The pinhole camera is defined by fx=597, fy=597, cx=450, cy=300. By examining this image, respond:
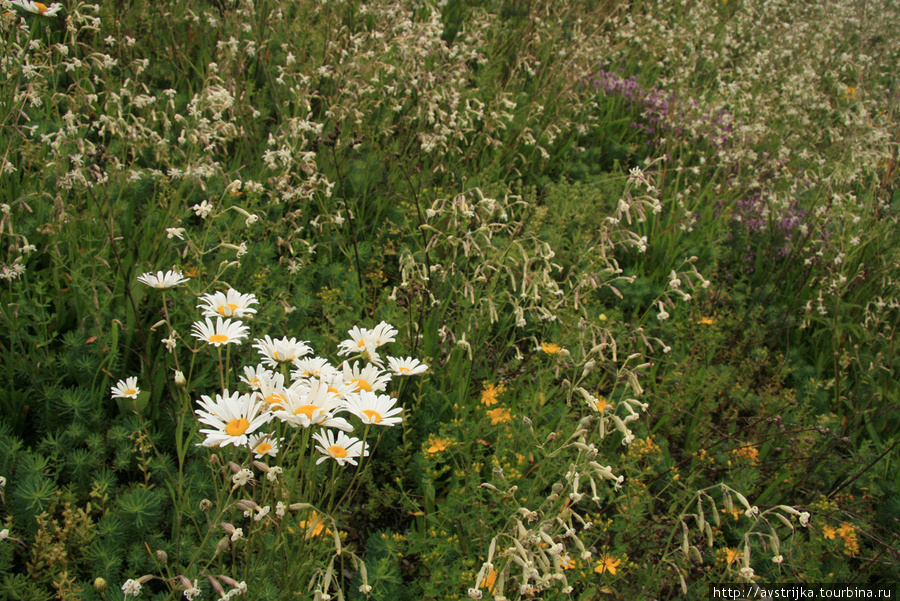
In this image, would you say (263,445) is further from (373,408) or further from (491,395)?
(491,395)

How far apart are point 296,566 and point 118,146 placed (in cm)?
271

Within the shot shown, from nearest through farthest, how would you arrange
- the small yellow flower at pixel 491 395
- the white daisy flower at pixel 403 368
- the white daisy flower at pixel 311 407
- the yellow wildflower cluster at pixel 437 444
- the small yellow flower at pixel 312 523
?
Answer: the white daisy flower at pixel 311 407, the small yellow flower at pixel 312 523, the white daisy flower at pixel 403 368, the yellow wildflower cluster at pixel 437 444, the small yellow flower at pixel 491 395

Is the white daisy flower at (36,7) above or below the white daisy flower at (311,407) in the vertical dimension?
above

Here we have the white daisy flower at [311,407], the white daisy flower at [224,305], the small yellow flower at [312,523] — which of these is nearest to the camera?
the white daisy flower at [311,407]

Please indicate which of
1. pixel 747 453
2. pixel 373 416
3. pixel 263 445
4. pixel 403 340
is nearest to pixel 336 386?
pixel 373 416

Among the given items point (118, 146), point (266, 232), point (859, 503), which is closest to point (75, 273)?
point (266, 232)

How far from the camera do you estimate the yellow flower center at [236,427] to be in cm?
119

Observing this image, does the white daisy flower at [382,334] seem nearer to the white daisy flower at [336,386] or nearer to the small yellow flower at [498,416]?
the white daisy flower at [336,386]

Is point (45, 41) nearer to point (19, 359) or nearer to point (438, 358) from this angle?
point (19, 359)

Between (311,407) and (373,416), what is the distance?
0.62 ft

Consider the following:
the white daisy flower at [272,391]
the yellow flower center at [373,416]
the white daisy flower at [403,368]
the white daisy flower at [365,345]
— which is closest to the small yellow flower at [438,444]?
the white daisy flower at [403,368]

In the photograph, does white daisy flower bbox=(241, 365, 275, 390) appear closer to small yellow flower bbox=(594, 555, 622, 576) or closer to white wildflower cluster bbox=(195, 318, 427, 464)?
white wildflower cluster bbox=(195, 318, 427, 464)

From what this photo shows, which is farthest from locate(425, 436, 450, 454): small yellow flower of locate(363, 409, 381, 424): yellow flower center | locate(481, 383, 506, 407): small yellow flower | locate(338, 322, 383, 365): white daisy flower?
locate(363, 409, 381, 424): yellow flower center

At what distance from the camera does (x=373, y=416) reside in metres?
1.30
